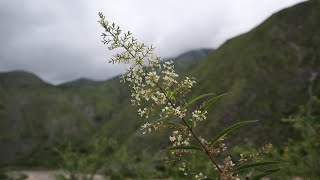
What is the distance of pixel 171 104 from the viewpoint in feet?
14.9

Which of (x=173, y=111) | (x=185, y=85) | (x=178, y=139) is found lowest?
(x=178, y=139)

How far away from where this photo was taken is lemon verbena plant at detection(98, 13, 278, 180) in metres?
4.38

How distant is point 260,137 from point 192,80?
15382 centimetres

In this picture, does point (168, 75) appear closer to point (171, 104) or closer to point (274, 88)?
point (171, 104)

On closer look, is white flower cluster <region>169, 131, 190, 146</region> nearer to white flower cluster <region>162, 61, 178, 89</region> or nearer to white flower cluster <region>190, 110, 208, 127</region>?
white flower cluster <region>190, 110, 208, 127</region>

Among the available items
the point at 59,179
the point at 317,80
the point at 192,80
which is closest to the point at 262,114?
the point at 317,80

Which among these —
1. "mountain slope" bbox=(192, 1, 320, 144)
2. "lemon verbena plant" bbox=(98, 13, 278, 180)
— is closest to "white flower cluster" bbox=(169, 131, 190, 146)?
"lemon verbena plant" bbox=(98, 13, 278, 180)

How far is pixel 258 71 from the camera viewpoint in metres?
190

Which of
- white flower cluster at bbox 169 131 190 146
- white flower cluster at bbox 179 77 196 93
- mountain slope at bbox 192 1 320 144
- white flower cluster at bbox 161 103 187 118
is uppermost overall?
mountain slope at bbox 192 1 320 144

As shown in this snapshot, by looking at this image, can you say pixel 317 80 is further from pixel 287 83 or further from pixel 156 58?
pixel 156 58

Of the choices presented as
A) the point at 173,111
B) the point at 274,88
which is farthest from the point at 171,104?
the point at 274,88

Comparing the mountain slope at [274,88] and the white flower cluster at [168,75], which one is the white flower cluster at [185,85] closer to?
the white flower cluster at [168,75]

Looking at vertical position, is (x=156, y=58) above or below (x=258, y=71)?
below

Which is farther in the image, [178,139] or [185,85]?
[185,85]
